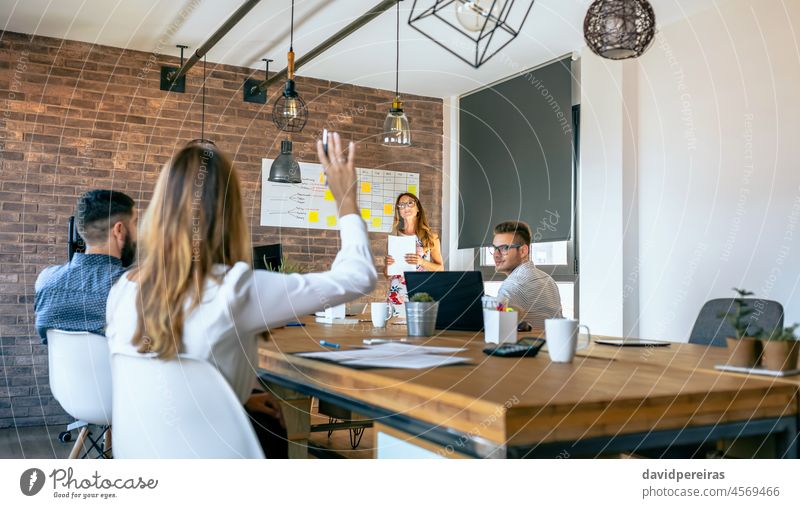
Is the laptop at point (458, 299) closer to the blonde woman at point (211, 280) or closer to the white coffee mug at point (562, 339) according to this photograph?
the white coffee mug at point (562, 339)

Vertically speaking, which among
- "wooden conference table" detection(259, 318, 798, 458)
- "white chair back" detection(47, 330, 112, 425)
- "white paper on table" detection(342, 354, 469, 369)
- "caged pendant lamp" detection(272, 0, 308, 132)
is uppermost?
"caged pendant lamp" detection(272, 0, 308, 132)

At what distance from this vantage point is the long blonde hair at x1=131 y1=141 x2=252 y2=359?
140 cm

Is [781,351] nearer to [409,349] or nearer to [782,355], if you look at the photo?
[782,355]

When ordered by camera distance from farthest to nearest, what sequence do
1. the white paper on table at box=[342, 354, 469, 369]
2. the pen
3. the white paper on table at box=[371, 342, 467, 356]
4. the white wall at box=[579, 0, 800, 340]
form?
the white wall at box=[579, 0, 800, 340]
the pen
the white paper on table at box=[371, 342, 467, 356]
the white paper on table at box=[342, 354, 469, 369]

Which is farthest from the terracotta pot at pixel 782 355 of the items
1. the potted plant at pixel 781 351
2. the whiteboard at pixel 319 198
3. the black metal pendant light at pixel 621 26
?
the whiteboard at pixel 319 198

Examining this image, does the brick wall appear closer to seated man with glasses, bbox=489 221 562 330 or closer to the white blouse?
seated man with glasses, bbox=489 221 562 330

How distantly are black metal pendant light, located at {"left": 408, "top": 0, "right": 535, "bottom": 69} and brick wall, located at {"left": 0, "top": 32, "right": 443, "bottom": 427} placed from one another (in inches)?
63.8

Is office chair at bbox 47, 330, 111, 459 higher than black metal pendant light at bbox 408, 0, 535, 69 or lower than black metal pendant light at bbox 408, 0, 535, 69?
lower

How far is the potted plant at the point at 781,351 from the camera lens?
67.0 inches

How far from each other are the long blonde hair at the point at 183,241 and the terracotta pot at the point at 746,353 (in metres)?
1.14

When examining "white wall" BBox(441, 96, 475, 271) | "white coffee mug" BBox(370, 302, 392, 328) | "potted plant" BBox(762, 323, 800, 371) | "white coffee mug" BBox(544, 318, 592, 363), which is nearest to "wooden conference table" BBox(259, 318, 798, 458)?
"white coffee mug" BBox(544, 318, 592, 363)
